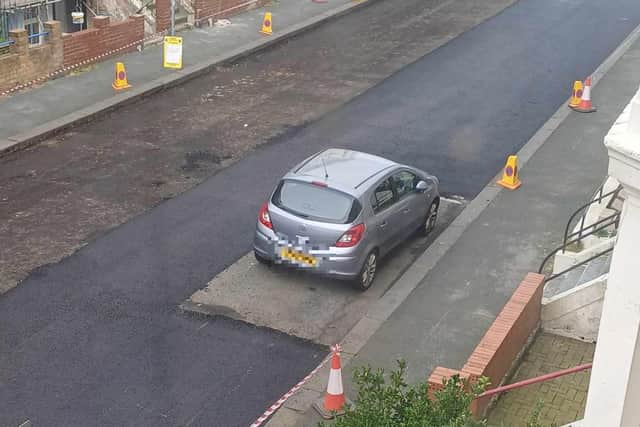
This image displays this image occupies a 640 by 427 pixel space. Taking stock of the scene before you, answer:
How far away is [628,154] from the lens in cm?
609

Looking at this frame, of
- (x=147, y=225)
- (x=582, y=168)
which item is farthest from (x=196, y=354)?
(x=582, y=168)

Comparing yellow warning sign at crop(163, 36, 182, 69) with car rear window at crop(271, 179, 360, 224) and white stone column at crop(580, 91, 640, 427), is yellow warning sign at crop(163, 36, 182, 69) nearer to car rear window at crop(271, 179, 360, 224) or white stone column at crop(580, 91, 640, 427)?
car rear window at crop(271, 179, 360, 224)

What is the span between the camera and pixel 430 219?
1510 centimetres

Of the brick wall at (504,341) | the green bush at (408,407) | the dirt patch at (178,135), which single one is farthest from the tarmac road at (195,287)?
the green bush at (408,407)

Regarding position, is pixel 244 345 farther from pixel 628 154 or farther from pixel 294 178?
pixel 628 154

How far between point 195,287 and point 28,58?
10.1 metres

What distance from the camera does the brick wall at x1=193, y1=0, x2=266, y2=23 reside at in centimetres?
2664

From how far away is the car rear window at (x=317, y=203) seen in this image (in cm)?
1288

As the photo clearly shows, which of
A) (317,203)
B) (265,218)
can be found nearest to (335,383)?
(317,203)

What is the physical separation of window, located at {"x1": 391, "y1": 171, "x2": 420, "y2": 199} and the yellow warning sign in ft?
32.3

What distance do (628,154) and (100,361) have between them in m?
7.06

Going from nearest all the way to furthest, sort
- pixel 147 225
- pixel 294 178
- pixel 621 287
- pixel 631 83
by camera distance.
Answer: pixel 621 287 → pixel 294 178 → pixel 147 225 → pixel 631 83

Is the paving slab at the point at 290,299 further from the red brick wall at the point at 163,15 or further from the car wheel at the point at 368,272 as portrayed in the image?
the red brick wall at the point at 163,15

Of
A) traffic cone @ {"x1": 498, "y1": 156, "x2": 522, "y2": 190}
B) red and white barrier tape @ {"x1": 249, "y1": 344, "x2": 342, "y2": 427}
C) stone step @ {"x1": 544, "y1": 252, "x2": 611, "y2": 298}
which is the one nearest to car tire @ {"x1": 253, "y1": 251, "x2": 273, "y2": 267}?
red and white barrier tape @ {"x1": 249, "y1": 344, "x2": 342, "y2": 427}
